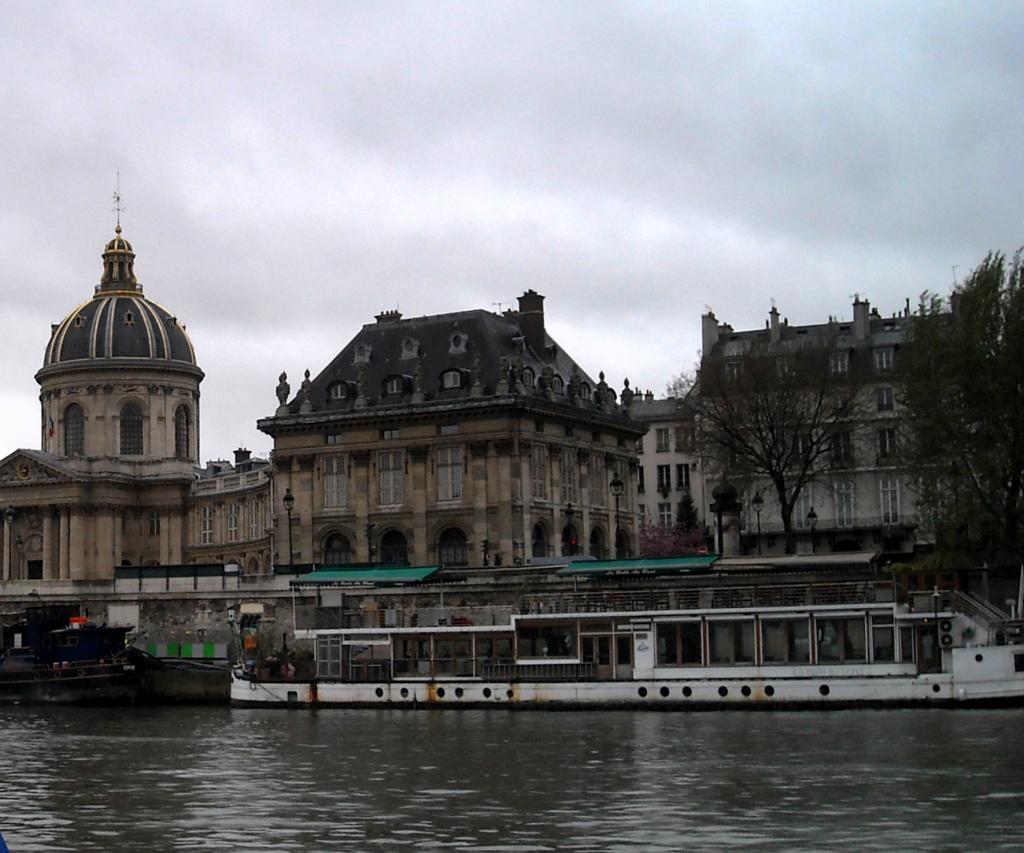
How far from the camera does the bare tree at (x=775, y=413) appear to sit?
238 ft

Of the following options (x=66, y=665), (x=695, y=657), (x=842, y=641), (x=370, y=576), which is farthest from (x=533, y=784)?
(x=66, y=665)

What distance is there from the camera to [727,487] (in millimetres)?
70500

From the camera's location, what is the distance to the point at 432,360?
85875 millimetres

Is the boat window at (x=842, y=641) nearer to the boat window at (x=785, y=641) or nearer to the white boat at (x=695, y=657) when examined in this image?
the white boat at (x=695, y=657)

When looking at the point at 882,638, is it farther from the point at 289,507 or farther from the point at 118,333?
the point at 118,333

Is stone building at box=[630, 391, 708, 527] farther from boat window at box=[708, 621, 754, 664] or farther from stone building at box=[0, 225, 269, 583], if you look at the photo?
boat window at box=[708, 621, 754, 664]

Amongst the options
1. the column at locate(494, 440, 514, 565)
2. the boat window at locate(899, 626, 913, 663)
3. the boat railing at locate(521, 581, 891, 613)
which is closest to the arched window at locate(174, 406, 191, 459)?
the column at locate(494, 440, 514, 565)

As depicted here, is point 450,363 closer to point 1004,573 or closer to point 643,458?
point 643,458

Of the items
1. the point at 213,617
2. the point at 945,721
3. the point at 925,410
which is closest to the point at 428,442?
the point at 213,617

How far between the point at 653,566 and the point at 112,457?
63361 mm

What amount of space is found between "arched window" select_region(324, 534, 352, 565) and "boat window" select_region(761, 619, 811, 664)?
3444cm

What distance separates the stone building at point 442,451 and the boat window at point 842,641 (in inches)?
1132

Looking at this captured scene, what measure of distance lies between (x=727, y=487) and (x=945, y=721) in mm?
26182

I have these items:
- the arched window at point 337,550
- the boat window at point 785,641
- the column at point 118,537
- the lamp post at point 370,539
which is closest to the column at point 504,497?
the lamp post at point 370,539
